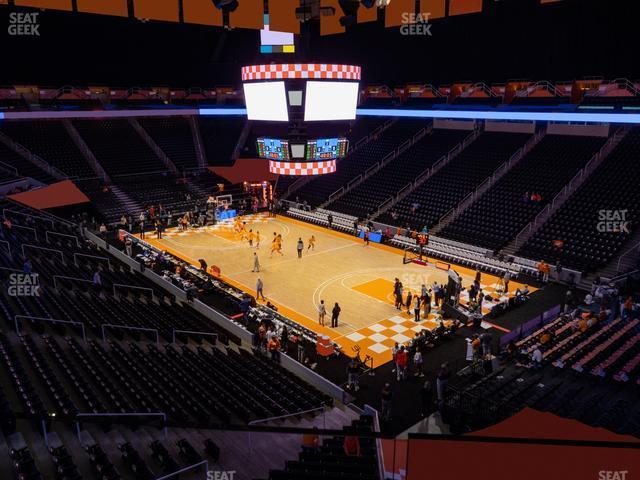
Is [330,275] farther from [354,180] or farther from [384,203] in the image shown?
[354,180]

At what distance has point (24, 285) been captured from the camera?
15188mm

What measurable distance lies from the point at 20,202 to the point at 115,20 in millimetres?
Answer: 16192

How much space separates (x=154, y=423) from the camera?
111 inches

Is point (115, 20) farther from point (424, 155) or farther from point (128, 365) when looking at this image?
point (128, 365)

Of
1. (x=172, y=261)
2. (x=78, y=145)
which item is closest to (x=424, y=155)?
(x=172, y=261)

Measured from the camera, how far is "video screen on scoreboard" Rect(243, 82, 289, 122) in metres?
15.2

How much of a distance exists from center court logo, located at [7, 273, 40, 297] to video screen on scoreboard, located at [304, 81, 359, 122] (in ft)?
32.3

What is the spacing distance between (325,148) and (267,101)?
2.40m

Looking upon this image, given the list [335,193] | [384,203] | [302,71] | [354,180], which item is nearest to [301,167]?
[302,71]

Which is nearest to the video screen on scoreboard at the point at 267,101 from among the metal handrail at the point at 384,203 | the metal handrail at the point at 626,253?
the metal handrail at the point at 626,253

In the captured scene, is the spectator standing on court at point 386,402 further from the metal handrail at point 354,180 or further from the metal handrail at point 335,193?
the metal handrail at point 354,180

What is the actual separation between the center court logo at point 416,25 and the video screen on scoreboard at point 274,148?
13.2 meters

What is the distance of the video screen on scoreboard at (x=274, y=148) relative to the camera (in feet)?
51.8

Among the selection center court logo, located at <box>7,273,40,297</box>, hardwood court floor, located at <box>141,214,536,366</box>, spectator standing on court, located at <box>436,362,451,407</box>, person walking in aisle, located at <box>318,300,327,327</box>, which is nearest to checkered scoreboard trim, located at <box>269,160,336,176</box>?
person walking in aisle, located at <box>318,300,327,327</box>
